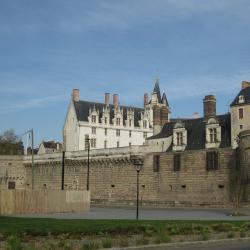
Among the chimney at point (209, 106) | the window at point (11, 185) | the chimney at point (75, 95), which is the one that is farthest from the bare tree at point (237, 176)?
the chimney at point (75, 95)

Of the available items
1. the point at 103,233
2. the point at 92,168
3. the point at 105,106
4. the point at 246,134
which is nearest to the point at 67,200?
the point at 246,134

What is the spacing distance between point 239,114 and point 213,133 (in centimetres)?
380

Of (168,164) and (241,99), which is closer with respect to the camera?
(241,99)

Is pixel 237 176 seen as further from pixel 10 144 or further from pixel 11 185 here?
pixel 10 144

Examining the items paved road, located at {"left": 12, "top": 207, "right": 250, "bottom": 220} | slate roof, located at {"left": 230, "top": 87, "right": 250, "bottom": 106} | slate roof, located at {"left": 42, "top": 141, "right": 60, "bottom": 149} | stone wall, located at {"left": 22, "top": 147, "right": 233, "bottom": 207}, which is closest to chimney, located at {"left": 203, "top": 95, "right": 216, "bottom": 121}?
slate roof, located at {"left": 230, "top": 87, "right": 250, "bottom": 106}

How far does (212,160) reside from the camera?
51.6m

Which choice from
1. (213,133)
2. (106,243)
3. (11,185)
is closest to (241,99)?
(213,133)

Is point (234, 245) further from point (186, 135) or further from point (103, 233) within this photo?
point (186, 135)

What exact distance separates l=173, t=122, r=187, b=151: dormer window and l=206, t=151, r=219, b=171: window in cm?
405

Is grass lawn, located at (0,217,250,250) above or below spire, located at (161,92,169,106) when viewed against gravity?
below

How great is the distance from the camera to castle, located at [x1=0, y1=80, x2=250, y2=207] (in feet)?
166

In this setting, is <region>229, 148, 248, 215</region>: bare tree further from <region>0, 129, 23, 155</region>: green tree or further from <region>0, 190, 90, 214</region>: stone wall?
<region>0, 129, 23, 155</region>: green tree

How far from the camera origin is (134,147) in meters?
60.5

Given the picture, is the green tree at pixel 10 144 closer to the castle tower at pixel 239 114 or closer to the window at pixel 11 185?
the window at pixel 11 185
